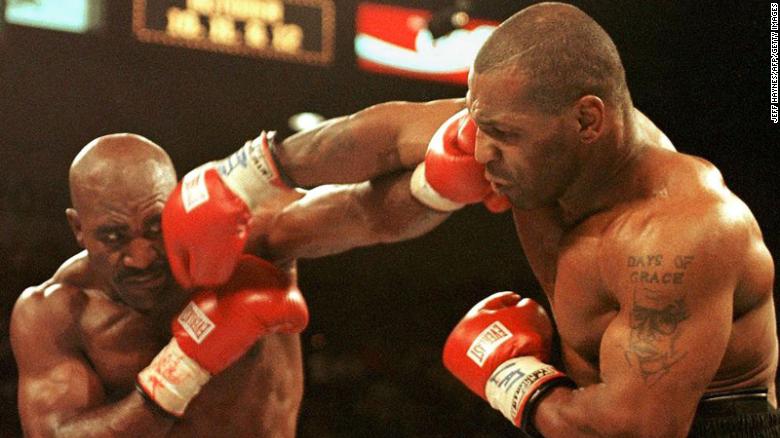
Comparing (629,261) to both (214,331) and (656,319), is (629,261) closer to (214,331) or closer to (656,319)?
(656,319)

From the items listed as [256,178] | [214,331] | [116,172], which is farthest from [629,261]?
[116,172]

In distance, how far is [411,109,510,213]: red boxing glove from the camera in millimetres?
1983

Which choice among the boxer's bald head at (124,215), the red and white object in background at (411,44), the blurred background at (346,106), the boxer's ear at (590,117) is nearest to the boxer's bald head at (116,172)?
the boxer's bald head at (124,215)

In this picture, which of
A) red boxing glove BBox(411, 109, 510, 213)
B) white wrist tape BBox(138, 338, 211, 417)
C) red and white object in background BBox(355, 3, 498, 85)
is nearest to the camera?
red boxing glove BBox(411, 109, 510, 213)

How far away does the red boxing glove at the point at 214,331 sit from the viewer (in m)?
2.28

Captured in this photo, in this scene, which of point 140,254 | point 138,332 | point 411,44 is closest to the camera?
point 140,254

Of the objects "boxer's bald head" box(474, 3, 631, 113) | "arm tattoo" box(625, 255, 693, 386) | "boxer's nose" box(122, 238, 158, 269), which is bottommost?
"boxer's nose" box(122, 238, 158, 269)

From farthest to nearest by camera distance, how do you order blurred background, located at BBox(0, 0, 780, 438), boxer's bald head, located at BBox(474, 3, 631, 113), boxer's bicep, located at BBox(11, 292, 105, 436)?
blurred background, located at BBox(0, 0, 780, 438) → boxer's bicep, located at BBox(11, 292, 105, 436) → boxer's bald head, located at BBox(474, 3, 631, 113)

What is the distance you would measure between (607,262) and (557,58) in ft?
1.14

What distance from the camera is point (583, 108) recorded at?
159cm

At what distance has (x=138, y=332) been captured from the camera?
2.50m

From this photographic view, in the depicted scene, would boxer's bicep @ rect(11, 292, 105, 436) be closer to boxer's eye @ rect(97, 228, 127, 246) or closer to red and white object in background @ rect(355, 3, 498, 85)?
boxer's eye @ rect(97, 228, 127, 246)

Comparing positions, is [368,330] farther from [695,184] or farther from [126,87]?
[695,184]

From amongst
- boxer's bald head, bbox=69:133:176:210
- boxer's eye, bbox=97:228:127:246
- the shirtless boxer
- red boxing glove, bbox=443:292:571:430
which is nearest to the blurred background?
boxer's bald head, bbox=69:133:176:210
